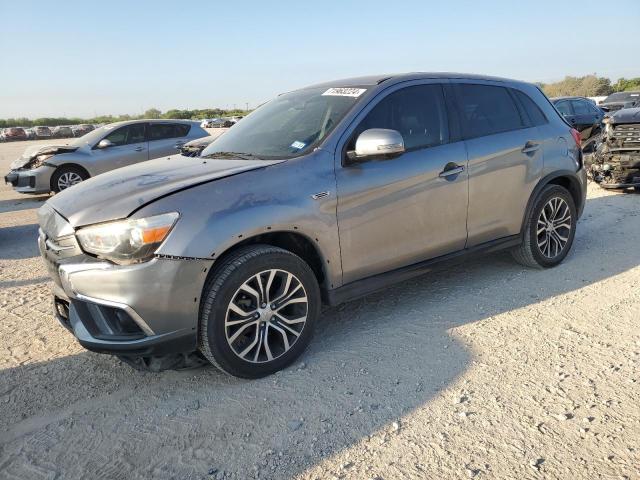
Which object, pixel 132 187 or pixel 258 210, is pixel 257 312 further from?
pixel 132 187

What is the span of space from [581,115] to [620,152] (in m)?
6.53

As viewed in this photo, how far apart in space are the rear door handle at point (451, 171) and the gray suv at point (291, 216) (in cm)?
2

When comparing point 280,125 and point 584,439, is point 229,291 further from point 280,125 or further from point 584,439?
point 584,439

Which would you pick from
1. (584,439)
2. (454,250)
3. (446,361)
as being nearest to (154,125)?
(454,250)

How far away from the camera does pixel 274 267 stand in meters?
3.13

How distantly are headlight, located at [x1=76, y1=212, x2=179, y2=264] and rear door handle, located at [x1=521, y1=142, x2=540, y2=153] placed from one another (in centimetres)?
320

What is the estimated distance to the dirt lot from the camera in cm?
242

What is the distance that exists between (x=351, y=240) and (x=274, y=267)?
2.05 ft

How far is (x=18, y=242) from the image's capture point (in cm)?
691

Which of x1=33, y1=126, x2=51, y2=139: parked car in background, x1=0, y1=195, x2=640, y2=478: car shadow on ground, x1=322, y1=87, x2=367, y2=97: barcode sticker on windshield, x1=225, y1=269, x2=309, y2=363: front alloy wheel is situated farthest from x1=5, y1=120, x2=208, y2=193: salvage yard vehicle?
x1=33, y1=126, x2=51, y2=139: parked car in background

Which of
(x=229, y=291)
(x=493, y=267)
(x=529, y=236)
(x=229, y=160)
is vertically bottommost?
(x=493, y=267)

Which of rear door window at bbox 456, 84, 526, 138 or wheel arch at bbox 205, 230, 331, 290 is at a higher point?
rear door window at bbox 456, 84, 526, 138

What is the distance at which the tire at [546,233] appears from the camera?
476cm

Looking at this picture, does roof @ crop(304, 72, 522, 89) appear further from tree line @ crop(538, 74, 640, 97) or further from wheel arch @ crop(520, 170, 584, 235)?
tree line @ crop(538, 74, 640, 97)
